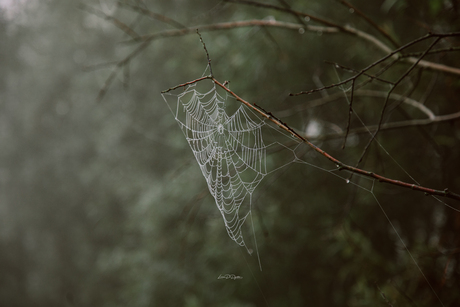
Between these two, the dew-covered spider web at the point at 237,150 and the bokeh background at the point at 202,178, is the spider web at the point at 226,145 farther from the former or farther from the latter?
the bokeh background at the point at 202,178

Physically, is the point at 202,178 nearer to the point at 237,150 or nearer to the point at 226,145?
the point at 226,145

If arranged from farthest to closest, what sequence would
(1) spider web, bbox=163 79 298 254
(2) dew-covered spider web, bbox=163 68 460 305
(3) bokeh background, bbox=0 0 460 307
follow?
1. (3) bokeh background, bbox=0 0 460 307
2. (1) spider web, bbox=163 79 298 254
3. (2) dew-covered spider web, bbox=163 68 460 305

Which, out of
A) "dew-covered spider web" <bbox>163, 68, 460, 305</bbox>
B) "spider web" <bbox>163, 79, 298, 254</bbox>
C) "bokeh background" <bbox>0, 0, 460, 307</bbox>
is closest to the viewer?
"dew-covered spider web" <bbox>163, 68, 460, 305</bbox>

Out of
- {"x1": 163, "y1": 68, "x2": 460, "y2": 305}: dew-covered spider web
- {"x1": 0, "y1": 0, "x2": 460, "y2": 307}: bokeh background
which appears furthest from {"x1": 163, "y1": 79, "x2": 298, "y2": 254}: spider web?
{"x1": 0, "y1": 0, "x2": 460, "y2": 307}: bokeh background

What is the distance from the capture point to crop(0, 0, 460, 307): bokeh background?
230 cm

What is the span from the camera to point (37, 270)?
10070 mm

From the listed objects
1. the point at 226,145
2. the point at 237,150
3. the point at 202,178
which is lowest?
the point at 237,150

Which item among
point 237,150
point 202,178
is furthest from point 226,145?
point 202,178

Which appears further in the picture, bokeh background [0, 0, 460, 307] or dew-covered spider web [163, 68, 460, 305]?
bokeh background [0, 0, 460, 307]

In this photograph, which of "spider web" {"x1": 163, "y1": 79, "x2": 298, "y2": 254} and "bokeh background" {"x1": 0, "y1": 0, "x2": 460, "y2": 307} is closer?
"spider web" {"x1": 163, "y1": 79, "x2": 298, "y2": 254}

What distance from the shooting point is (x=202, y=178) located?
13.1ft

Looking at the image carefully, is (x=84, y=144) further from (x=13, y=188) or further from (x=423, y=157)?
(x=423, y=157)

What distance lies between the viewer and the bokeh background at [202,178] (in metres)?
2.30

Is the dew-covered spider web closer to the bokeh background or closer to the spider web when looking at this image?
the spider web
